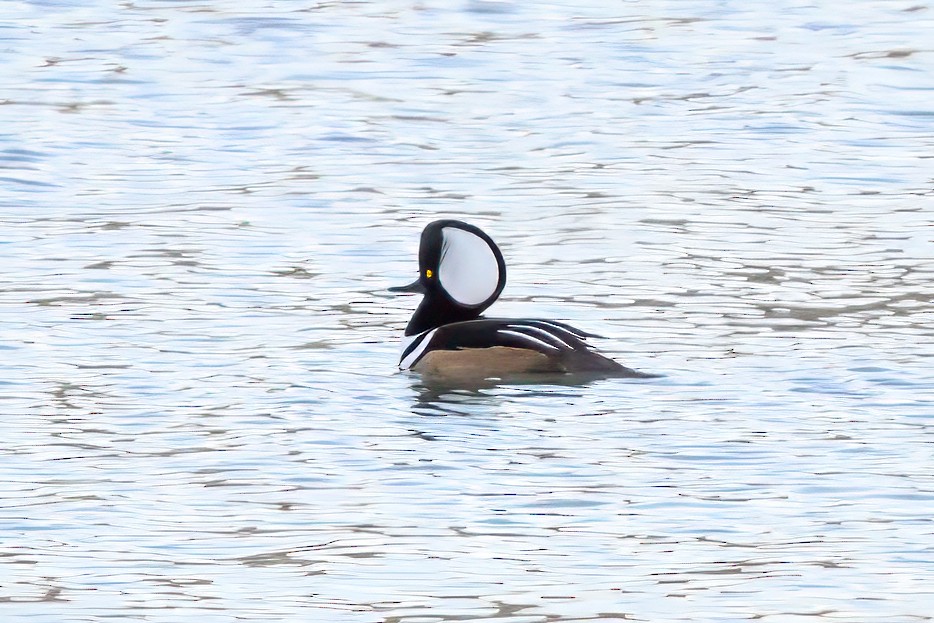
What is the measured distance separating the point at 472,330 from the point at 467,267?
0.53 m

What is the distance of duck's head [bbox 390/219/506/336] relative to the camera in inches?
433

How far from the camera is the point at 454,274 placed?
36.4ft

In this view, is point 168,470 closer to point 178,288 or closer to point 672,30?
point 178,288

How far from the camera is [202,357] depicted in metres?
10.4

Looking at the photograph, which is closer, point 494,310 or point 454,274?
point 454,274

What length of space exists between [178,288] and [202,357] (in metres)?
1.67

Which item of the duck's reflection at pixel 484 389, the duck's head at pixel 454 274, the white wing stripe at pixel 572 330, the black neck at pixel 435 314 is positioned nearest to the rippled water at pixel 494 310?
the duck's reflection at pixel 484 389

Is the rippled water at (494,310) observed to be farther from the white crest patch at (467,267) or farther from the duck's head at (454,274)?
the white crest patch at (467,267)

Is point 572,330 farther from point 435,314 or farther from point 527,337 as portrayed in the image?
point 435,314

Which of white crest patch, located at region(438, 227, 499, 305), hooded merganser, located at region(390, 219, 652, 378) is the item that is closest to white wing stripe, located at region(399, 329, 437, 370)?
hooded merganser, located at region(390, 219, 652, 378)

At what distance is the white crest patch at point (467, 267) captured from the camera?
11000 mm

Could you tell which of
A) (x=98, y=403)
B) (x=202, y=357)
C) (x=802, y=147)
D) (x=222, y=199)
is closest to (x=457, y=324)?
(x=202, y=357)

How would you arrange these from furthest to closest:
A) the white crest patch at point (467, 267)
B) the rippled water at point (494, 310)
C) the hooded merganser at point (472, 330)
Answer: the white crest patch at point (467, 267) < the hooded merganser at point (472, 330) < the rippled water at point (494, 310)

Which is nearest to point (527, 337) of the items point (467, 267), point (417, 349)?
point (417, 349)
